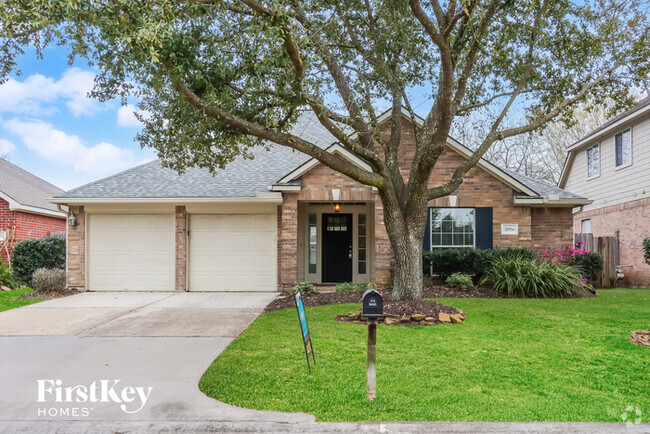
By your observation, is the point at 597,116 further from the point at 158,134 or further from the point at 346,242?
the point at 158,134

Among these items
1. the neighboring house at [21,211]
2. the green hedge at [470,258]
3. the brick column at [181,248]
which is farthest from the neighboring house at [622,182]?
the neighboring house at [21,211]

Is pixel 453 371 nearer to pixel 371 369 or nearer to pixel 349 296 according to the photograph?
pixel 371 369

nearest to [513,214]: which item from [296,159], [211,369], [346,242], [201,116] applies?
[346,242]

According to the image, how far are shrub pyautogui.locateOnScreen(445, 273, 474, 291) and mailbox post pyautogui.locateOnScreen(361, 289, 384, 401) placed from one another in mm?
7774

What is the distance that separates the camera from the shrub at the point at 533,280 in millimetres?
11070

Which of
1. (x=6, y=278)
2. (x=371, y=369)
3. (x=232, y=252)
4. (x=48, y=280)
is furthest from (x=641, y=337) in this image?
(x=6, y=278)

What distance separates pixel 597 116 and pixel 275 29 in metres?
24.3

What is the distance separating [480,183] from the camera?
1295cm

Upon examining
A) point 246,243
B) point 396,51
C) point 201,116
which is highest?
point 396,51

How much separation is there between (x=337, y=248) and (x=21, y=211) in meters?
11.8

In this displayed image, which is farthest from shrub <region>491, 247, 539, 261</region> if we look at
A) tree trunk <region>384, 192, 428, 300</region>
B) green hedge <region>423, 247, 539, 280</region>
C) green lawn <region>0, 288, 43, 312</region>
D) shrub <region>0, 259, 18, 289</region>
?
shrub <region>0, 259, 18, 289</region>

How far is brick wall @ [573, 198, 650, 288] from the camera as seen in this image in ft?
47.7

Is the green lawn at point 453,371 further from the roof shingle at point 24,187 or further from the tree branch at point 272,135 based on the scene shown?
the roof shingle at point 24,187

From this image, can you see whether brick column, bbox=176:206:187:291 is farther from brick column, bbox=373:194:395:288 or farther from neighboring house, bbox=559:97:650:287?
neighboring house, bbox=559:97:650:287
